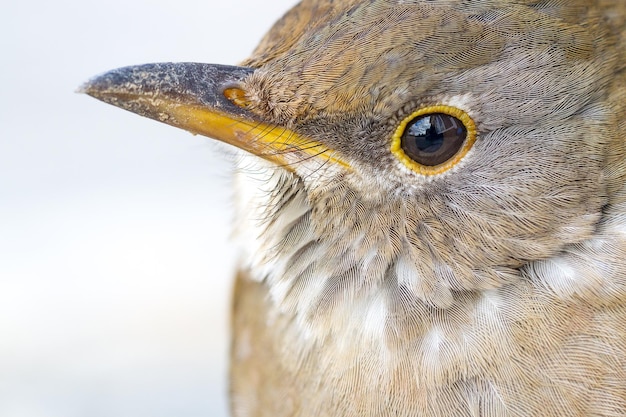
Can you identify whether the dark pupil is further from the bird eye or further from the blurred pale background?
the blurred pale background

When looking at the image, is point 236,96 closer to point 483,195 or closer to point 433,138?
point 433,138

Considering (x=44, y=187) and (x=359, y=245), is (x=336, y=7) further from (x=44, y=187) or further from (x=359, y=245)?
(x=44, y=187)

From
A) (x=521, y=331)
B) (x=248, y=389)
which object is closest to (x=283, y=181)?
(x=521, y=331)

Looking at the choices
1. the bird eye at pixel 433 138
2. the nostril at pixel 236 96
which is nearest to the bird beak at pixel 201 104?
the nostril at pixel 236 96

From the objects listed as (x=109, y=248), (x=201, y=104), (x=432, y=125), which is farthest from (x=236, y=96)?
(x=109, y=248)

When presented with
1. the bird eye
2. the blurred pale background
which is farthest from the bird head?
the blurred pale background

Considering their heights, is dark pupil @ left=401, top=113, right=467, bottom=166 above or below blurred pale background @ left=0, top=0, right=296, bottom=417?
above

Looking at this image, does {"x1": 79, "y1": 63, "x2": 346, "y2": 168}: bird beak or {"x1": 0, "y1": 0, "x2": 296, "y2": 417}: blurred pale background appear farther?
{"x1": 0, "y1": 0, "x2": 296, "y2": 417}: blurred pale background
